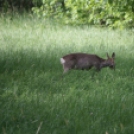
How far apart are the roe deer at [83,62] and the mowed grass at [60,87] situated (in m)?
0.12

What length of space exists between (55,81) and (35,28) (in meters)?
6.21

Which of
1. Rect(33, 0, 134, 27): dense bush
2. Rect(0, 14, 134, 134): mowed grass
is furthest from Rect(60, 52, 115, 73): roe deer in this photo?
Rect(33, 0, 134, 27): dense bush

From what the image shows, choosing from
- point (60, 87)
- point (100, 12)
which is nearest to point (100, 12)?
point (100, 12)

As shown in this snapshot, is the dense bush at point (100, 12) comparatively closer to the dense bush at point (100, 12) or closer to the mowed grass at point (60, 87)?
the dense bush at point (100, 12)

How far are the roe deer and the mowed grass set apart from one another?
123mm

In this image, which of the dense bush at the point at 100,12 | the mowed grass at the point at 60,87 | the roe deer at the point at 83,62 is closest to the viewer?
the mowed grass at the point at 60,87

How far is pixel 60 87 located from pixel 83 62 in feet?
4.30

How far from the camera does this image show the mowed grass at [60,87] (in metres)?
5.20

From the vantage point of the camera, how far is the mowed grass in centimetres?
520

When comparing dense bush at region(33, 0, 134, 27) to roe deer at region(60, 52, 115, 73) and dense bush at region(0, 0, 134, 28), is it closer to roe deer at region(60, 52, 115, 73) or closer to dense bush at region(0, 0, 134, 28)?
dense bush at region(0, 0, 134, 28)

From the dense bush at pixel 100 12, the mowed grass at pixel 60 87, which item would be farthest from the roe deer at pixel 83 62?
the dense bush at pixel 100 12

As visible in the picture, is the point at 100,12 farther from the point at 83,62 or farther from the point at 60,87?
the point at 60,87

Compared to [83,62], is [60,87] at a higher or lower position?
lower

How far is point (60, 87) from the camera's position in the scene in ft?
23.0
